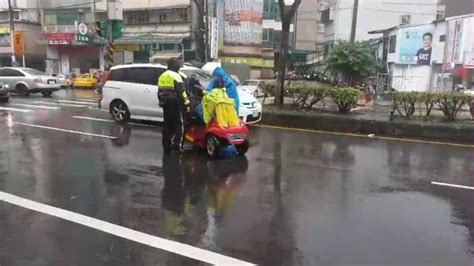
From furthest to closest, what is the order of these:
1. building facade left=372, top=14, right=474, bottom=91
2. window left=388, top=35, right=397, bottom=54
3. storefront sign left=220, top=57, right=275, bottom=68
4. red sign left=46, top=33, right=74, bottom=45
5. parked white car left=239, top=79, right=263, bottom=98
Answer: red sign left=46, top=33, right=74, bottom=45 → storefront sign left=220, top=57, right=275, bottom=68 → window left=388, top=35, right=397, bottom=54 → building facade left=372, top=14, right=474, bottom=91 → parked white car left=239, top=79, right=263, bottom=98

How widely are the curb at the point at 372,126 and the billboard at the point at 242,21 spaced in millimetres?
27810

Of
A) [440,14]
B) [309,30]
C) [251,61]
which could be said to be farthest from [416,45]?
[309,30]

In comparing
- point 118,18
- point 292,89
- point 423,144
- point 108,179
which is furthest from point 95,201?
point 118,18

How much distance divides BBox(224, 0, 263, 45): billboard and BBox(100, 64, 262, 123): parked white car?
27672mm

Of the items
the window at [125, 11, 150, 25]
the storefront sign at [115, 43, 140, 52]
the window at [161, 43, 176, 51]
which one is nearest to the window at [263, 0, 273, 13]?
the window at [125, 11, 150, 25]

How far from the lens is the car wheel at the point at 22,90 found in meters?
23.4

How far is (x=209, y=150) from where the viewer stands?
8859 millimetres

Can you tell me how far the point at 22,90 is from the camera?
23.5 metres

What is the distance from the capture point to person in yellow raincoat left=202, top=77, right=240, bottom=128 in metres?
8.66

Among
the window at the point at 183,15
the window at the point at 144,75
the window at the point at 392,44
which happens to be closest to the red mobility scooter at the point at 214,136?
the window at the point at 144,75

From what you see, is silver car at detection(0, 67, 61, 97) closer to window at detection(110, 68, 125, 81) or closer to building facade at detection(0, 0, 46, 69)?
window at detection(110, 68, 125, 81)

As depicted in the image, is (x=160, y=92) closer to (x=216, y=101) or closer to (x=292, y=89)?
(x=216, y=101)

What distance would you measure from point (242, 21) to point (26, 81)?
21.7 m

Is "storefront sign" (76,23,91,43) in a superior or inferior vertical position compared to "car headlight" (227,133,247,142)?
superior
